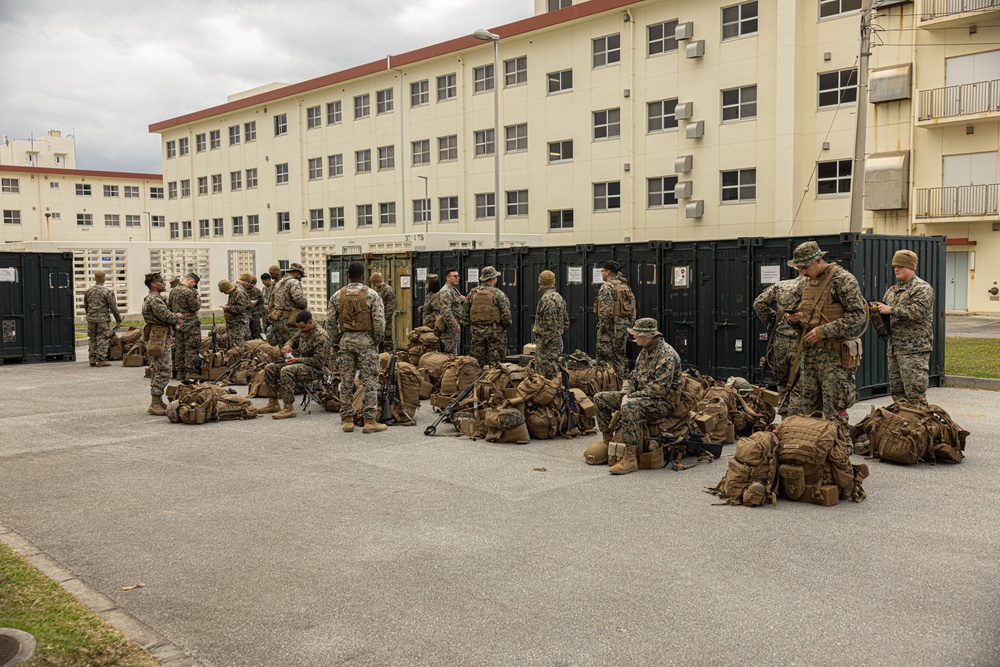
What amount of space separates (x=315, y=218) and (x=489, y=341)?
3860cm

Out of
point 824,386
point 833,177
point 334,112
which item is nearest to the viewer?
point 824,386

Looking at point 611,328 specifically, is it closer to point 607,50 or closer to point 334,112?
point 607,50

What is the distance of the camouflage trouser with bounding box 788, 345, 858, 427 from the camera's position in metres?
9.32

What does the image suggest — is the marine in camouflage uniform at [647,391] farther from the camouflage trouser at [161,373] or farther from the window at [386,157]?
the window at [386,157]

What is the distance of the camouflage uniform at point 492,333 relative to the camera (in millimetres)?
15484

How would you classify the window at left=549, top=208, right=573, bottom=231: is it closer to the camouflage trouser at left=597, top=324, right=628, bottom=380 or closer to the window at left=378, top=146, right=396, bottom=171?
the window at left=378, top=146, right=396, bottom=171

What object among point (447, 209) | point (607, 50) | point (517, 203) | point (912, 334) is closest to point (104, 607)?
point (912, 334)

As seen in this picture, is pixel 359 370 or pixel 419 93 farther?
pixel 419 93

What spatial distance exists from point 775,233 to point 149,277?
25754 mm

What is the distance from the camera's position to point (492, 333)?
15594 mm

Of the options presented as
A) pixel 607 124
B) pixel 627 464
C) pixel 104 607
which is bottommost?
pixel 104 607

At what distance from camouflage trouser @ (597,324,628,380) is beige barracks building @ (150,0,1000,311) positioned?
45.0 ft

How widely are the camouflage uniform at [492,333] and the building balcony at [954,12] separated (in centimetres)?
2612

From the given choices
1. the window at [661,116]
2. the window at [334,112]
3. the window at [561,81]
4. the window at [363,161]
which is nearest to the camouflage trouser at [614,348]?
the window at [661,116]
